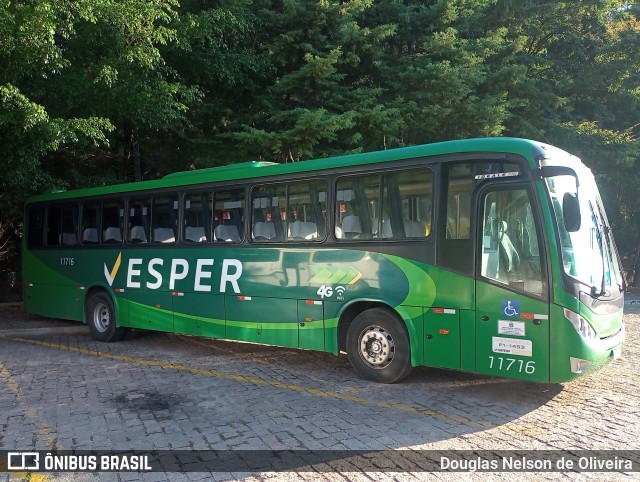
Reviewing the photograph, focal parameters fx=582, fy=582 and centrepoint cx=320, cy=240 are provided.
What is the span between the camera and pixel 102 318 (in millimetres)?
12055

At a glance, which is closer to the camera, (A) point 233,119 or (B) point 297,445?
(B) point 297,445

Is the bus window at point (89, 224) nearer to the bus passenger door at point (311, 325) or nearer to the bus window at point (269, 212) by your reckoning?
the bus window at point (269, 212)

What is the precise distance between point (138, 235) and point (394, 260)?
5.74 m

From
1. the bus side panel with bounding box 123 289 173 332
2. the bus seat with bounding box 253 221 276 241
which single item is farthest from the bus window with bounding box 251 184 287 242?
the bus side panel with bounding box 123 289 173 332

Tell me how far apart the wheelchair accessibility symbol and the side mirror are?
101cm

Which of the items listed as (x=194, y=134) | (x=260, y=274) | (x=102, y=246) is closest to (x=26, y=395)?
(x=260, y=274)

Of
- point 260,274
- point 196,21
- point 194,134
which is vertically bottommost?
point 260,274

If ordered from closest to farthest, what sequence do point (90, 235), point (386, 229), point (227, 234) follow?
point (386, 229) < point (227, 234) < point (90, 235)

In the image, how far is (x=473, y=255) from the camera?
22.9ft

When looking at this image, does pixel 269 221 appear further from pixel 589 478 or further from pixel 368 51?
pixel 368 51

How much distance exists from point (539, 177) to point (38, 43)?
27.9 feet

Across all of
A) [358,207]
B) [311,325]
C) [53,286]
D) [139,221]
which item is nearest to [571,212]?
[358,207]

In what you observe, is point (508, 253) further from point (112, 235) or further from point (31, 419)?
point (112, 235)

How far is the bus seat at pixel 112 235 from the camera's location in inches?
457
